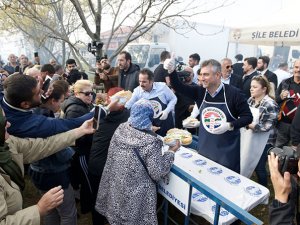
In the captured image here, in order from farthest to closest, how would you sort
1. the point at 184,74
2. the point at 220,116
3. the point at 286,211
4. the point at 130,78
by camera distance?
1. the point at 130,78
2. the point at 184,74
3. the point at 220,116
4. the point at 286,211

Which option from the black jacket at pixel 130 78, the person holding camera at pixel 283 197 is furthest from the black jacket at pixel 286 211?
the black jacket at pixel 130 78

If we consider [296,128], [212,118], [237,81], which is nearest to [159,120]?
[212,118]

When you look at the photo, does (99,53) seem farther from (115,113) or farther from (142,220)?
(142,220)

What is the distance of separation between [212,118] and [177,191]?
40.1 inches

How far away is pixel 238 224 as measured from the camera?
8.82ft

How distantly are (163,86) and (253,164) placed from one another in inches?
74.9

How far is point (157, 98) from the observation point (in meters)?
4.48

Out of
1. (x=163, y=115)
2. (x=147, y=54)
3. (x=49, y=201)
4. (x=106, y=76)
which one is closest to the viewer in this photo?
(x=49, y=201)

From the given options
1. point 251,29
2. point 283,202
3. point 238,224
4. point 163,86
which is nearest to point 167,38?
point 251,29

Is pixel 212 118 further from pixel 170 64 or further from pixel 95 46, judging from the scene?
pixel 95 46

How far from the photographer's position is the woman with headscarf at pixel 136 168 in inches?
85.7

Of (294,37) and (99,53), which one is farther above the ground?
(294,37)

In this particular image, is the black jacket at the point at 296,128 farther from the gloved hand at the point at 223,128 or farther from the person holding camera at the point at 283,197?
the person holding camera at the point at 283,197

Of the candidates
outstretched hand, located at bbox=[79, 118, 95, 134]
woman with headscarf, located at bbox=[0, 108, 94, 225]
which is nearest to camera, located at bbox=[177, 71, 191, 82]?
outstretched hand, located at bbox=[79, 118, 95, 134]
